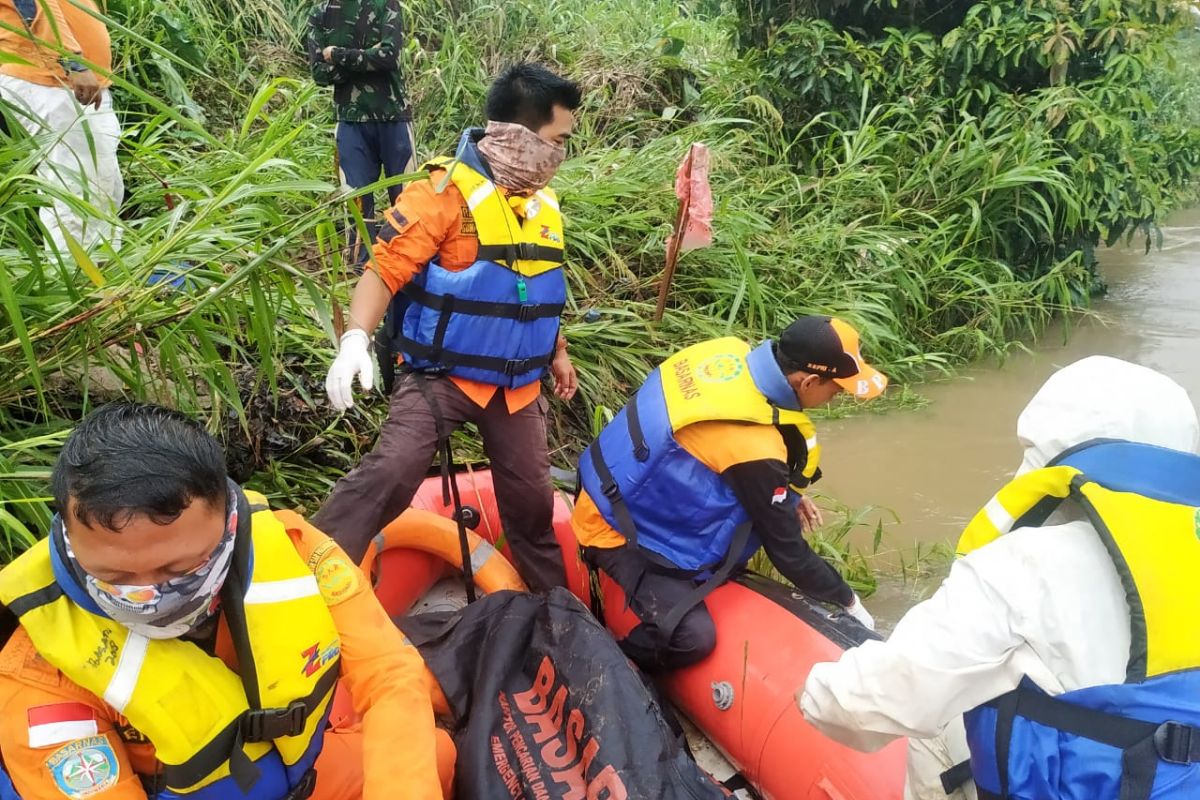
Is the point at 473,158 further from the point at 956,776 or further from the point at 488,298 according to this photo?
the point at 956,776

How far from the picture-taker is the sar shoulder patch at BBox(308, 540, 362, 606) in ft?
4.57

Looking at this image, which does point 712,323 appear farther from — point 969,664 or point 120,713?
point 120,713

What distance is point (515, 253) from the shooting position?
2234 mm

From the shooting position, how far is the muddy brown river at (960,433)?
331cm

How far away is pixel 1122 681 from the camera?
1.12m

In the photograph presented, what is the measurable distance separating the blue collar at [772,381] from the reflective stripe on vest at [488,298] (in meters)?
0.60

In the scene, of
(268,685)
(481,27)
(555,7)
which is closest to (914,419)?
(268,685)

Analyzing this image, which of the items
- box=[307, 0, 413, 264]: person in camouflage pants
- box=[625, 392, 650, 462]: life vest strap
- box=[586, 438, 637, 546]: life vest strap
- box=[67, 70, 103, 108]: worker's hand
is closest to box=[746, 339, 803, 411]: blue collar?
box=[625, 392, 650, 462]: life vest strap

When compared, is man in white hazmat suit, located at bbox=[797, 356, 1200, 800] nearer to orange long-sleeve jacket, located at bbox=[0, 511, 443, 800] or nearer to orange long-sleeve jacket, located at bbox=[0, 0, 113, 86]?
orange long-sleeve jacket, located at bbox=[0, 511, 443, 800]

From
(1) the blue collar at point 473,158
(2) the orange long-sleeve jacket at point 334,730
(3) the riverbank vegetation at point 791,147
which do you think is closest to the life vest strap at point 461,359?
(1) the blue collar at point 473,158

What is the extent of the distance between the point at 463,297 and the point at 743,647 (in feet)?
3.69

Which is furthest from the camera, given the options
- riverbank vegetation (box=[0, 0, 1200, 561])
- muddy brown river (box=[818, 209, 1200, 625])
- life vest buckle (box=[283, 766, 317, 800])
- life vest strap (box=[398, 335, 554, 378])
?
riverbank vegetation (box=[0, 0, 1200, 561])

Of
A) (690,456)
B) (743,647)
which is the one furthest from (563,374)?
(743,647)

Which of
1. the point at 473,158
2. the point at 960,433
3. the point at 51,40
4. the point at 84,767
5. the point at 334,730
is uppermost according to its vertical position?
the point at 51,40
